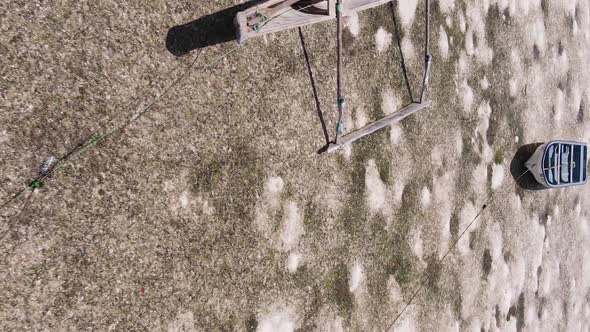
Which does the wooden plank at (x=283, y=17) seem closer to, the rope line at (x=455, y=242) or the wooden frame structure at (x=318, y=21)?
the wooden frame structure at (x=318, y=21)

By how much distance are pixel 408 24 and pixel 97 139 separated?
2622 mm

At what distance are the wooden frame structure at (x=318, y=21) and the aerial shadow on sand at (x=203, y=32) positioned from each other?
24 centimetres

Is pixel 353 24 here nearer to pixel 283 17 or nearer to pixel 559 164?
pixel 283 17

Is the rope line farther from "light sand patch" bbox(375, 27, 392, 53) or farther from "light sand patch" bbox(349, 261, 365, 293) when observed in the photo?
"light sand patch" bbox(375, 27, 392, 53)

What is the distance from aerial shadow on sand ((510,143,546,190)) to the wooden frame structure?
1707mm

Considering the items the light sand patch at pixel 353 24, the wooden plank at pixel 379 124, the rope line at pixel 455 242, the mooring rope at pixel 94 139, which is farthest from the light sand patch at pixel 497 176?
the mooring rope at pixel 94 139

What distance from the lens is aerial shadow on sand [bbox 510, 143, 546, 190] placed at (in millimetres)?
5332

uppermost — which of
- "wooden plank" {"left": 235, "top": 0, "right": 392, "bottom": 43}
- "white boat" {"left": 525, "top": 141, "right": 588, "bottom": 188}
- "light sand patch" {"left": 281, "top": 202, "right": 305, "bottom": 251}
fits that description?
"wooden plank" {"left": 235, "top": 0, "right": 392, "bottom": 43}

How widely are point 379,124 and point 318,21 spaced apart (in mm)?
960

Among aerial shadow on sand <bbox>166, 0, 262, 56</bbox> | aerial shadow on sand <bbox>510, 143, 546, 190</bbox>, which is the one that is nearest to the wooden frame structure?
aerial shadow on sand <bbox>166, 0, 262, 56</bbox>

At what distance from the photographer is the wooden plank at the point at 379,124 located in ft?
11.7

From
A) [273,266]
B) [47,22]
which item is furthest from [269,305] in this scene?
[47,22]

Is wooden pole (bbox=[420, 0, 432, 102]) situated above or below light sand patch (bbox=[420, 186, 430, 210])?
above

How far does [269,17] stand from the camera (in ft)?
9.48
